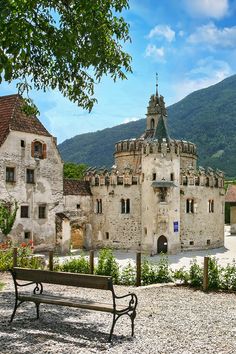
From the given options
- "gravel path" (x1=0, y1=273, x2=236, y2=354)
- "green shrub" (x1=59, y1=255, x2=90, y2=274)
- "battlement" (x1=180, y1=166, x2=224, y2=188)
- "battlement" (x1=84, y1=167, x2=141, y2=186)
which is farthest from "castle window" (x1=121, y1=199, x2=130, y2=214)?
"gravel path" (x1=0, y1=273, x2=236, y2=354)

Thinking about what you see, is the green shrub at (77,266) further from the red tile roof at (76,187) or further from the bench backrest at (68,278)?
the red tile roof at (76,187)

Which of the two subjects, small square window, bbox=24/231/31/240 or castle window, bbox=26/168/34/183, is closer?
small square window, bbox=24/231/31/240

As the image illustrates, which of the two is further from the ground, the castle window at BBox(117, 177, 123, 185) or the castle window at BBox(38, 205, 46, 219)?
the castle window at BBox(117, 177, 123, 185)

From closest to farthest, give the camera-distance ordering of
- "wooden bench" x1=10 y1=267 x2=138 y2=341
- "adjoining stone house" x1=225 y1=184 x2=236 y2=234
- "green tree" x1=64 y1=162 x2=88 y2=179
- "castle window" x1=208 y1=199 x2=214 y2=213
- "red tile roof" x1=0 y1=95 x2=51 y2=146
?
"wooden bench" x1=10 y1=267 x2=138 y2=341 → "red tile roof" x1=0 y1=95 x2=51 y2=146 → "castle window" x1=208 y1=199 x2=214 y2=213 → "adjoining stone house" x1=225 y1=184 x2=236 y2=234 → "green tree" x1=64 y1=162 x2=88 y2=179

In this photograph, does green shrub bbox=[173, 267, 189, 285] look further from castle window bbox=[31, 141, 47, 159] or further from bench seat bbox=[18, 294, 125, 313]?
castle window bbox=[31, 141, 47, 159]

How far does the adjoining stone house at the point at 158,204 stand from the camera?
36656 mm

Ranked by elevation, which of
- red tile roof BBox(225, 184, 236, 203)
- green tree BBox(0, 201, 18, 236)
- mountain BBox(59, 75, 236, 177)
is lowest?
green tree BBox(0, 201, 18, 236)

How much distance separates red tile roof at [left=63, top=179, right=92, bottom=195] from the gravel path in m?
23.9

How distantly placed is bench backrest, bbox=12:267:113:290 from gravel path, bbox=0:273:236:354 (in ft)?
2.89

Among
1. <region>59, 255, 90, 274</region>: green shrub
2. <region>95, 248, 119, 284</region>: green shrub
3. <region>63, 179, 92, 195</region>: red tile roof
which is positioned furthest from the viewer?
<region>63, 179, 92, 195</region>: red tile roof

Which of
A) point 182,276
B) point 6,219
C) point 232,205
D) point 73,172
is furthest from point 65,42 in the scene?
point 73,172

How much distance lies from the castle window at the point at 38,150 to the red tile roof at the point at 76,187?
4140 millimetres

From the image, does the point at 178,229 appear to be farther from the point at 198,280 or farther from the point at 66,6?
the point at 66,6

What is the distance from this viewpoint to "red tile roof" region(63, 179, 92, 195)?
1452 inches
